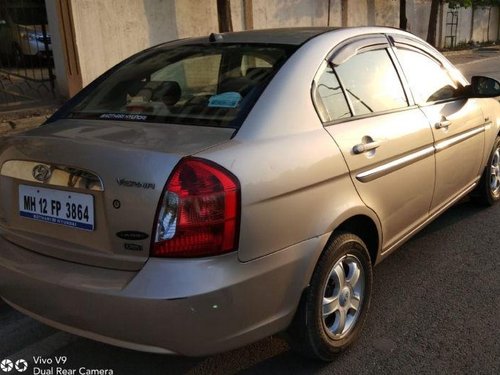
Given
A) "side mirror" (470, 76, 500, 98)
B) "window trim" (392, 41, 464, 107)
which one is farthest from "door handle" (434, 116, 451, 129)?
Answer: "side mirror" (470, 76, 500, 98)

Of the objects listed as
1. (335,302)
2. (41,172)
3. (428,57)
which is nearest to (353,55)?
(428,57)

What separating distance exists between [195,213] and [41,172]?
0.77 meters

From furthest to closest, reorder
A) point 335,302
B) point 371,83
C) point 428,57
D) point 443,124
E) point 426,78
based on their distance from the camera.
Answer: point 428,57 < point 426,78 < point 443,124 < point 371,83 < point 335,302

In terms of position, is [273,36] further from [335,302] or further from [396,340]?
[396,340]

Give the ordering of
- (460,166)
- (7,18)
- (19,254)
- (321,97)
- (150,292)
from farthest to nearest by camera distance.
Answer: (7,18) → (460,166) → (321,97) → (19,254) → (150,292)

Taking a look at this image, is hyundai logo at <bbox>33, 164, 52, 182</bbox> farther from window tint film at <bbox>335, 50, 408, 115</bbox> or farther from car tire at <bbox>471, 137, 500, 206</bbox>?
car tire at <bbox>471, 137, 500, 206</bbox>

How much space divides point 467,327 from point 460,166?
1.36 m

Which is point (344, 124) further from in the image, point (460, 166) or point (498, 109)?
point (498, 109)

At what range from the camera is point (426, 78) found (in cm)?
381

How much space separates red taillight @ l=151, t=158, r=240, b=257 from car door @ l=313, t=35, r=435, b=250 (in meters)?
0.78

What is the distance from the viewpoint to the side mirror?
418 centimetres

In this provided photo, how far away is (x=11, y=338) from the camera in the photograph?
3074 mm

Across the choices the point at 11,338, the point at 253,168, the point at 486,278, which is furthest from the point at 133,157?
the point at 486,278

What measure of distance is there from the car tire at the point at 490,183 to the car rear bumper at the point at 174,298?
2.91 m
